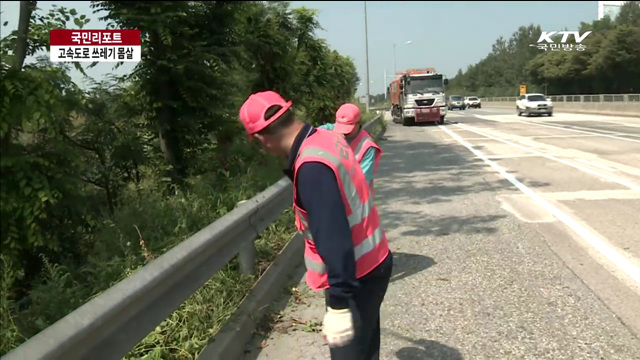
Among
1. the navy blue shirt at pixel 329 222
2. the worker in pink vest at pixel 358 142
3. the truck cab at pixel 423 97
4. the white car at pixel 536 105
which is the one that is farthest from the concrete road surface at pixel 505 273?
the white car at pixel 536 105

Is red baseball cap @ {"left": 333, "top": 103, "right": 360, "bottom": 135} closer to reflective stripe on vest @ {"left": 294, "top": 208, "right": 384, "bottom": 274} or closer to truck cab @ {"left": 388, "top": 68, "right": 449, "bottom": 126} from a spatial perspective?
reflective stripe on vest @ {"left": 294, "top": 208, "right": 384, "bottom": 274}

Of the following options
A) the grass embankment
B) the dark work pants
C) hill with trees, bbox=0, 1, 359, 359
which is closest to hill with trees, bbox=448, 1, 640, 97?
hill with trees, bbox=0, 1, 359, 359

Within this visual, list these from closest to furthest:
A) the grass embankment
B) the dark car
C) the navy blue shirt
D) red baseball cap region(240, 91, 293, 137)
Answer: the navy blue shirt → red baseball cap region(240, 91, 293, 137) → the grass embankment → the dark car

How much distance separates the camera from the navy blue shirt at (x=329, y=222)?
2.10m

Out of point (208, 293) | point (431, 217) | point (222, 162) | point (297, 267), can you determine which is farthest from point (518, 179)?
point (208, 293)

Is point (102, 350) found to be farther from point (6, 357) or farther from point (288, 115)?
point (288, 115)

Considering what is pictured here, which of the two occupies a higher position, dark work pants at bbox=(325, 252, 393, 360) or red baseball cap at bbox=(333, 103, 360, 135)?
red baseball cap at bbox=(333, 103, 360, 135)

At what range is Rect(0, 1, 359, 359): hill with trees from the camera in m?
4.70

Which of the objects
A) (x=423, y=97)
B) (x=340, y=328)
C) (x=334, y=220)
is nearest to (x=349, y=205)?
(x=334, y=220)

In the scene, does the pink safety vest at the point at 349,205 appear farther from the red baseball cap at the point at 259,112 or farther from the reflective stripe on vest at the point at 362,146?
the reflective stripe on vest at the point at 362,146

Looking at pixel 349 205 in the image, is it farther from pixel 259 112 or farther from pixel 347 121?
pixel 347 121

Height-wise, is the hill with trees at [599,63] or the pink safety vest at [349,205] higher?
the hill with trees at [599,63]

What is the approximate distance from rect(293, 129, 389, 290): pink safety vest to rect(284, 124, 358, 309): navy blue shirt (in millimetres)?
46

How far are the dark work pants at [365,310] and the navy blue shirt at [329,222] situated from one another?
8.2 inches
